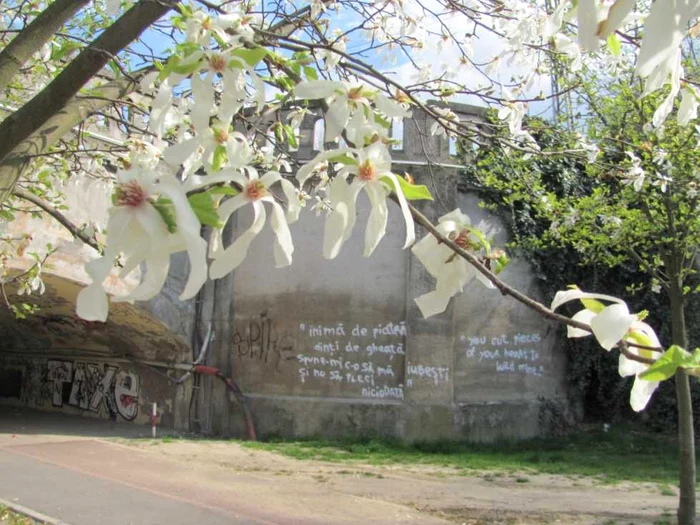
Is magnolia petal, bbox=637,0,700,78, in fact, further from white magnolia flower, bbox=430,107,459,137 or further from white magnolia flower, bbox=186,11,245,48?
white magnolia flower, bbox=430,107,459,137

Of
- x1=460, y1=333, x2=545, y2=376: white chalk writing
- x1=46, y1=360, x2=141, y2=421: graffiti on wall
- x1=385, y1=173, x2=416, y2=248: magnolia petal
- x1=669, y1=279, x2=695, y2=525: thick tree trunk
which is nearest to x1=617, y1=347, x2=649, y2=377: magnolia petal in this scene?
x1=385, y1=173, x2=416, y2=248: magnolia petal

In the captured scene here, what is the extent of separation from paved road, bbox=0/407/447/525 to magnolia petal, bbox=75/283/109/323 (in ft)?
20.9

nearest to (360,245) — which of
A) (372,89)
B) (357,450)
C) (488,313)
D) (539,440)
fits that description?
(488,313)

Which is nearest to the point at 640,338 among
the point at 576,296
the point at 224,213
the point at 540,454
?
the point at 576,296

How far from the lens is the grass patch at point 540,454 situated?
10.5 m

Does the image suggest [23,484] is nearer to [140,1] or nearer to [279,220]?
[140,1]

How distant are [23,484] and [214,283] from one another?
544 centimetres

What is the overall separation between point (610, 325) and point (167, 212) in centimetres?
97

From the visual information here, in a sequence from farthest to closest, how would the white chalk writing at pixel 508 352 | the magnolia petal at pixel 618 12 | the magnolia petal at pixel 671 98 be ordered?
the white chalk writing at pixel 508 352 < the magnolia petal at pixel 671 98 < the magnolia petal at pixel 618 12

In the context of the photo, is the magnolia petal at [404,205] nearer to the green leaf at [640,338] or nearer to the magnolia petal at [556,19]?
the green leaf at [640,338]

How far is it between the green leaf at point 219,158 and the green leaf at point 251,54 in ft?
0.73

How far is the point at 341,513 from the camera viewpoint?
771cm

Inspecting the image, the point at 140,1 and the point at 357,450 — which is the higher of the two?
the point at 140,1

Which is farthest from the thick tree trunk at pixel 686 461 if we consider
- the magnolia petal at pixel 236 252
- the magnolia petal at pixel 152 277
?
the magnolia petal at pixel 152 277
